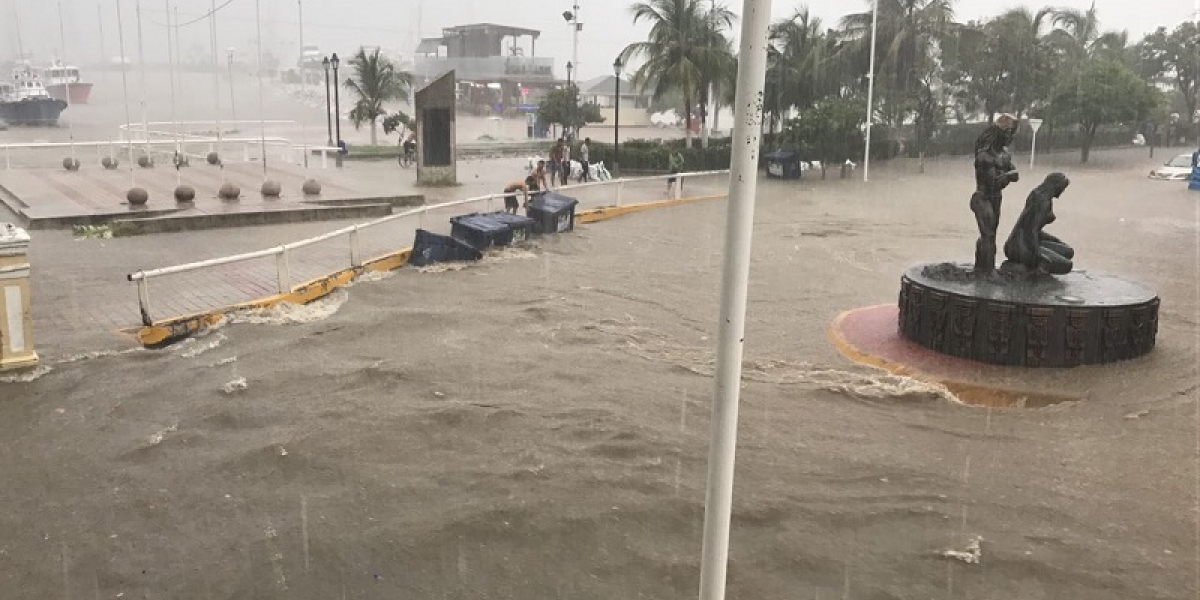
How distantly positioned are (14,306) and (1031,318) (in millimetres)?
9846

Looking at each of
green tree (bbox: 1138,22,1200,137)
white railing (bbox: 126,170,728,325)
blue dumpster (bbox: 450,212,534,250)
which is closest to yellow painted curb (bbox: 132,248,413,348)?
white railing (bbox: 126,170,728,325)

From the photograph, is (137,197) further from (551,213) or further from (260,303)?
(260,303)

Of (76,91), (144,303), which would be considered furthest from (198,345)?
(76,91)

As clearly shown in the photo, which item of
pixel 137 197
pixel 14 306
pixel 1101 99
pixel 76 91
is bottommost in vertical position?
pixel 14 306

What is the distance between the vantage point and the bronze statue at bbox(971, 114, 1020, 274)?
35.4ft

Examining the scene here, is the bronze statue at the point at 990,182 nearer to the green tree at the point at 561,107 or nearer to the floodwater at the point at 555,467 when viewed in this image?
the floodwater at the point at 555,467

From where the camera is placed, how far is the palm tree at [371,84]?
164ft

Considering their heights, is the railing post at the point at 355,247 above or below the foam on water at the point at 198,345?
above

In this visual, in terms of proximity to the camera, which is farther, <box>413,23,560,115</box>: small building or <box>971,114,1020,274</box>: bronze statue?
<box>413,23,560,115</box>: small building

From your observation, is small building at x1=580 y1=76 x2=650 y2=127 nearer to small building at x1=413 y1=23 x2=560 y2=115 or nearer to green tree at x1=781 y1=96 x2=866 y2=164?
small building at x1=413 y1=23 x2=560 y2=115

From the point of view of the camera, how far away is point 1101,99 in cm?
4866

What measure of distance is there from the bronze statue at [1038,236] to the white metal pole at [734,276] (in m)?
8.76

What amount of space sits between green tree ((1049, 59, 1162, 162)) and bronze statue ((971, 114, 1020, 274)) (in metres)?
43.7

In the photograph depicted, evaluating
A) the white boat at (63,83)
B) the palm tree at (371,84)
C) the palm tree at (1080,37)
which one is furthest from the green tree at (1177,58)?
the white boat at (63,83)
